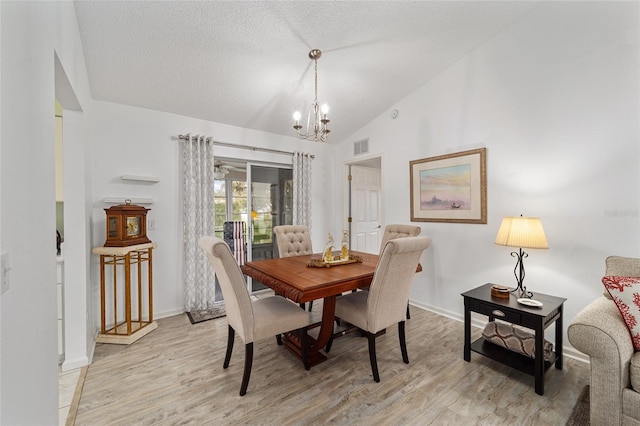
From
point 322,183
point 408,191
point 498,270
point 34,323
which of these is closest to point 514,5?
point 408,191

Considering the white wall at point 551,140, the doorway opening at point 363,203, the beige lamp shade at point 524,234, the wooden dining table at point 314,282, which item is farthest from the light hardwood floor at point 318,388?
the doorway opening at point 363,203

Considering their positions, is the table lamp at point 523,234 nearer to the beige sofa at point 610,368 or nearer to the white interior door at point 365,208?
the beige sofa at point 610,368

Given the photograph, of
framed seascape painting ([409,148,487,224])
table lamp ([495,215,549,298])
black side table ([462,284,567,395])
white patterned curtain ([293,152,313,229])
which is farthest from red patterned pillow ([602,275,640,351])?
white patterned curtain ([293,152,313,229])

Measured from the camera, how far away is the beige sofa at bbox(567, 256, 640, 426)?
4.89 feet

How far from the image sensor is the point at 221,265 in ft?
6.17

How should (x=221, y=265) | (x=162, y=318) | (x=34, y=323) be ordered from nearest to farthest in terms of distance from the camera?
(x=34, y=323) → (x=221, y=265) → (x=162, y=318)

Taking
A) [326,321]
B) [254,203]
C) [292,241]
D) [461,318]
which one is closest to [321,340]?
[326,321]

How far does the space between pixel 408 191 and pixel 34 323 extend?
3.60 m

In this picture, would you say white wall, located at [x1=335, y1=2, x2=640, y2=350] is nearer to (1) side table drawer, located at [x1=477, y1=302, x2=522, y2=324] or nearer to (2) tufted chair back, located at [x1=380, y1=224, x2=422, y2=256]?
(2) tufted chair back, located at [x1=380, y1=224, x2=422, y2=256]

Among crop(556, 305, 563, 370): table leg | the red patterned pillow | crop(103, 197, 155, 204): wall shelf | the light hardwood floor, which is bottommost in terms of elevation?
the light hardwood floor

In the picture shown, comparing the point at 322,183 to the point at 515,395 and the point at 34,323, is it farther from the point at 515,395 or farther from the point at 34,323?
the point at 34,323

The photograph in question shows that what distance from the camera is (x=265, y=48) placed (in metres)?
2.62

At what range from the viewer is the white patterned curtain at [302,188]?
14.3ft

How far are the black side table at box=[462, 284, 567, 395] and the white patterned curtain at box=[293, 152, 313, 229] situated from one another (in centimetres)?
259
